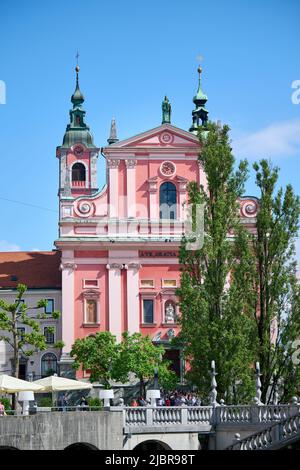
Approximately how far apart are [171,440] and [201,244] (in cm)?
858

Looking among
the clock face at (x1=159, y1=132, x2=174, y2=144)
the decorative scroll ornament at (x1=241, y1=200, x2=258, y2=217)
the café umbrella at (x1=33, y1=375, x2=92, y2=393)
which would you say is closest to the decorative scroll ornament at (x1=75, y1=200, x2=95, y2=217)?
the clock face at (x1=159, y1=132, x2=174, y2=144)

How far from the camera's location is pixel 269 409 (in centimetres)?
3131

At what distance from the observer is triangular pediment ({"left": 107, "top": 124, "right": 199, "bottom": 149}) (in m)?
61.2

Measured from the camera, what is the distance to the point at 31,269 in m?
64.8

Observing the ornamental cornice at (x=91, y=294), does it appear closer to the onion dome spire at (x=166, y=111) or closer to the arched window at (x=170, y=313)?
the arched window at (x=170, y=313)

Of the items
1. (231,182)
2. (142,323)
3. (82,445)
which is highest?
(231,182)

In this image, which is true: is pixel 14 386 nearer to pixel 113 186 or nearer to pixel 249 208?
pixel 113 186

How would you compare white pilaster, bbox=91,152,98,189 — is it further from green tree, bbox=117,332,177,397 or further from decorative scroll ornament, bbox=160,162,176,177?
green tree, bbox=117,332,177,397

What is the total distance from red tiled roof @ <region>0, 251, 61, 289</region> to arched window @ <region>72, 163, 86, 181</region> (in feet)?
30.2

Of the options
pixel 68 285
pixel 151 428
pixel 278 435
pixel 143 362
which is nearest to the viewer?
pixel 278 435

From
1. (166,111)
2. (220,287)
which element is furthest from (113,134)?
(220,287)

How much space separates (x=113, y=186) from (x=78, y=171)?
14.5 m
